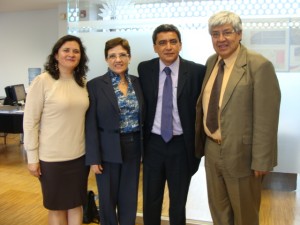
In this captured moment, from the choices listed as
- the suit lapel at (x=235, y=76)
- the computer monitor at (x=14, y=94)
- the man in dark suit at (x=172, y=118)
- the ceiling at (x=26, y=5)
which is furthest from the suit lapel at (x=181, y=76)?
the ceiling at (x=26, y=5)

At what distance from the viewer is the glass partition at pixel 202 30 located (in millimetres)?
2602

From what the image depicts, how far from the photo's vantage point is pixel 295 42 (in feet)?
8.53

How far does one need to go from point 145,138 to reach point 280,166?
1313 millimetres

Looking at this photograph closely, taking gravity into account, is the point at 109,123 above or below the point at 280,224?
above

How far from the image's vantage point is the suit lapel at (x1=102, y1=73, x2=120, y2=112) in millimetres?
A: 2035

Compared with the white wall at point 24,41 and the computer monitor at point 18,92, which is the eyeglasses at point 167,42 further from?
the white wall at point 24,41

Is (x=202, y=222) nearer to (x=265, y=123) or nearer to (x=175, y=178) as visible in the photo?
(x=175, y=178)

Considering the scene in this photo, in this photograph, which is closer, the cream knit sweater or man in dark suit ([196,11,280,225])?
man in dark suit ([196,11,280,225])

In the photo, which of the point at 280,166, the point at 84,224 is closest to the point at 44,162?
the point at 84,224

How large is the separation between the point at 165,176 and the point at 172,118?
17.8 inches

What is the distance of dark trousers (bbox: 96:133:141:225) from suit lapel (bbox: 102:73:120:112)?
0.22 metres

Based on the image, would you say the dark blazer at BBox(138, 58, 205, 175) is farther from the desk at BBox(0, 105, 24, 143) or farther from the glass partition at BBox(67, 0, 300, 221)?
the desk at BBox(0, 105, 24, 143)

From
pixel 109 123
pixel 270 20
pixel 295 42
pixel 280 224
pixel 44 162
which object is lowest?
pixel 280 224

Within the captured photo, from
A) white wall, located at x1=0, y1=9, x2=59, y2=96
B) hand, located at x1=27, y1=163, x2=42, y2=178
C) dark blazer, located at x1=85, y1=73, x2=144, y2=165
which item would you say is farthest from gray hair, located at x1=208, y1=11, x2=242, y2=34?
white wall, located at x1=0, y1=9, x2=59, y2=96
